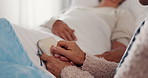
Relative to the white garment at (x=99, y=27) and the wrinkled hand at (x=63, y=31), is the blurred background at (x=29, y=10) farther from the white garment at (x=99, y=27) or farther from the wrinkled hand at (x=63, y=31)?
the wrinkled hand at (x=63, y=31)

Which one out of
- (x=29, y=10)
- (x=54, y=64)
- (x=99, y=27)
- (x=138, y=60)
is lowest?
(x=29, y=10)

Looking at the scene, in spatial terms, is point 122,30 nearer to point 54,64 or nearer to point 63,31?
point 63,31

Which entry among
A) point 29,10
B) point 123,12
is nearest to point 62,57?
point 123,12

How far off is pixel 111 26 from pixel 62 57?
970 mm

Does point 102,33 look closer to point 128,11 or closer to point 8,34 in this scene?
point 128,11

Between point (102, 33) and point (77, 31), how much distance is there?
0.86ft

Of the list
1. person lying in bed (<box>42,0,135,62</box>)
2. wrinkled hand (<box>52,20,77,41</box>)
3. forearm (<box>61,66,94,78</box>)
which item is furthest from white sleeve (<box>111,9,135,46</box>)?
forearm (<box>61,66,94,78</box>)

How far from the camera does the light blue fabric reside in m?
0.64

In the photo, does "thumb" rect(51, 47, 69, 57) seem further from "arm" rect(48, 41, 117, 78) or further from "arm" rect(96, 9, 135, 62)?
"arm" rect(96, 9, 135, 62)

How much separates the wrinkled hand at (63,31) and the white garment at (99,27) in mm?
46

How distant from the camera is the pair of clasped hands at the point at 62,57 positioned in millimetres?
904

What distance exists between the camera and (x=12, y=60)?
755 millimetres

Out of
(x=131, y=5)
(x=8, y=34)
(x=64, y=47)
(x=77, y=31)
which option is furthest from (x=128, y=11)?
(x=8, y=34)

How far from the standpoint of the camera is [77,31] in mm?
1448
